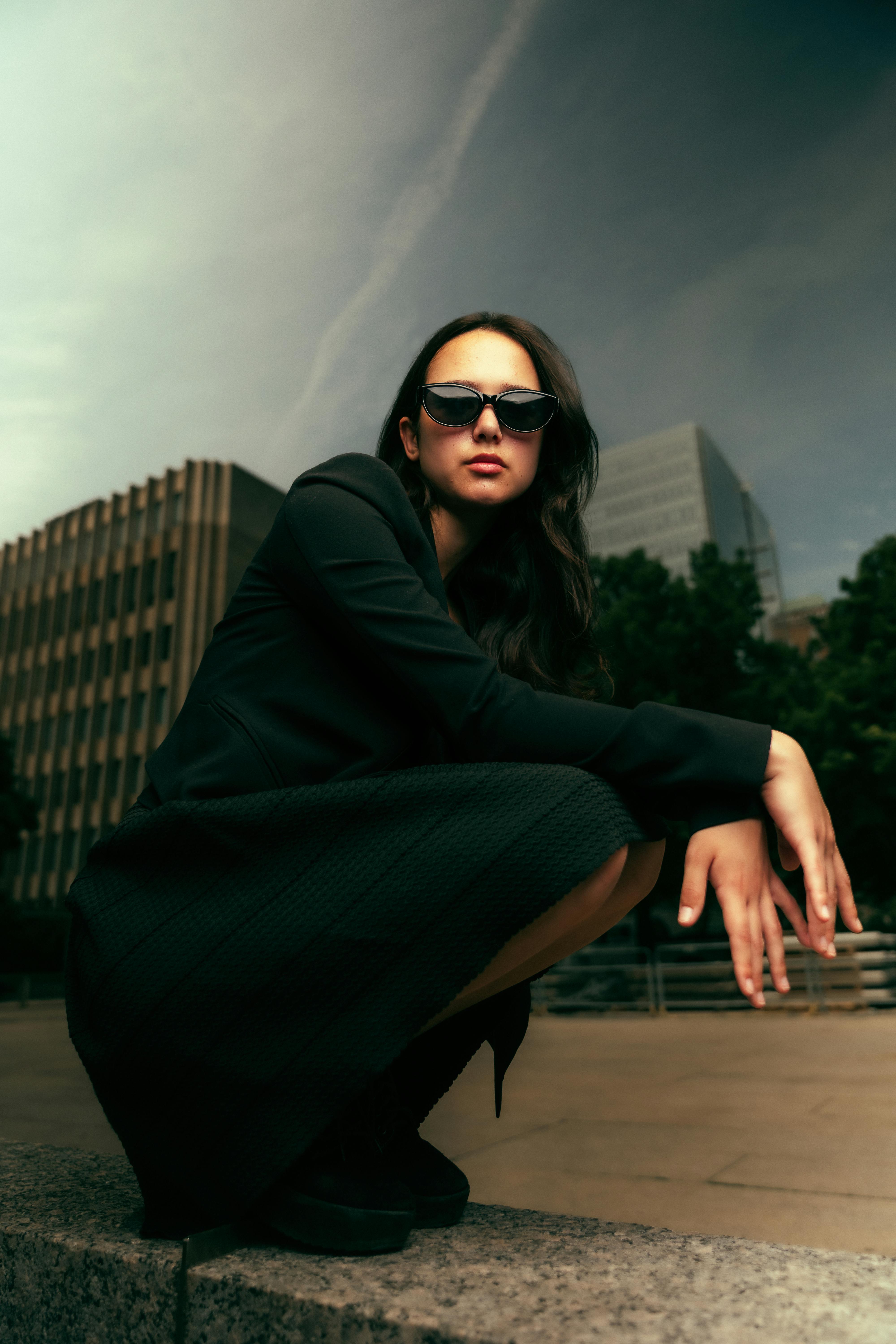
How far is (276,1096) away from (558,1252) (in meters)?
0.41

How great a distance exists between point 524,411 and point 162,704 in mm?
46027

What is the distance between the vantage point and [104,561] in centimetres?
4981

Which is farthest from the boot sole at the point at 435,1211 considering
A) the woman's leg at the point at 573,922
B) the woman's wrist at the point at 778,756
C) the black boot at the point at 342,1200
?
the woman's wrist at the point at 778,756

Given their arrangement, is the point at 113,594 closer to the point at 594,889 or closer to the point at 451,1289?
the point at 594,889

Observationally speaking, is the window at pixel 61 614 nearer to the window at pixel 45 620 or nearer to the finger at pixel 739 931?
the window at pixel 45 620

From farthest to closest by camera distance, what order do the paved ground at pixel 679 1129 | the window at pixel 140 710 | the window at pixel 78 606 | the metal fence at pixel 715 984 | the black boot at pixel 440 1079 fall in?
the window at pixel 78 606 < the window at pixel 140 710 < the metal fence at pixel 715 984 < the paved ground at pixel 679 1129 < the black boot at pixel 440 1079

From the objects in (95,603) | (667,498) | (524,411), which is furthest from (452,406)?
(667,498)

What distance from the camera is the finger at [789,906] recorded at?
1173 mm

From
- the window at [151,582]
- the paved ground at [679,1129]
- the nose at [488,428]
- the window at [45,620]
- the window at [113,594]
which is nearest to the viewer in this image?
the nose at [488,428]

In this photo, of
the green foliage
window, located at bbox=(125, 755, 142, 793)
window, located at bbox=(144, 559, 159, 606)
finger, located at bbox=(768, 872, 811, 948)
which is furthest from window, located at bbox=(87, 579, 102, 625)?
finger, located at bbox=(768, 872, 811, 948)

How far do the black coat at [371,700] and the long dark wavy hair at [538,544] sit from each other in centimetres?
50

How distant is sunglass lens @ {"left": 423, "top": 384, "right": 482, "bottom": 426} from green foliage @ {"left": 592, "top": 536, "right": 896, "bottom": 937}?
15168 mm

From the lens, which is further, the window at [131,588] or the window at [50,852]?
the window at [131,588]

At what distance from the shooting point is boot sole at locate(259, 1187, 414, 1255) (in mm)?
1071
